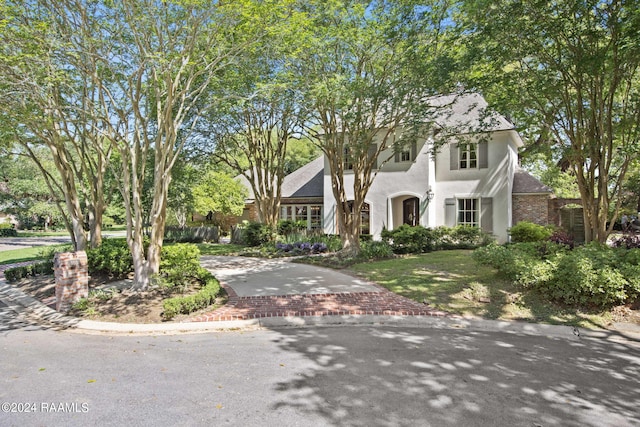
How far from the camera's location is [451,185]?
17328mm

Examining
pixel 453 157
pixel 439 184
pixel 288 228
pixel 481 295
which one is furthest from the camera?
pixel 288 228

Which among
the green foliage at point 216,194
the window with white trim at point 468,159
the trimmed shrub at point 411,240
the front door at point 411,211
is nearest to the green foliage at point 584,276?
the trimmed shrub at point 411,240

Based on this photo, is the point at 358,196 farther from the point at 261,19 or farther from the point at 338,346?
the point at 338,346

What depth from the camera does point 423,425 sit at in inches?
123

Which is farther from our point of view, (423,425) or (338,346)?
(338,346)

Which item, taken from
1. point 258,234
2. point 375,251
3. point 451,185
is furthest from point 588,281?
point 258,234

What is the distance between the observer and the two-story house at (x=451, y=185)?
16359mm

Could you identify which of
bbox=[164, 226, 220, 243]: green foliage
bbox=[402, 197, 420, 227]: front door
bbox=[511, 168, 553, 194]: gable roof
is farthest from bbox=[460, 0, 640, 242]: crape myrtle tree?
bbox=[164, 226, 220, 243]: green foliage

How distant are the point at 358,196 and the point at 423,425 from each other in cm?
1012

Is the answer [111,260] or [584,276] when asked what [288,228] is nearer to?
[111,260]

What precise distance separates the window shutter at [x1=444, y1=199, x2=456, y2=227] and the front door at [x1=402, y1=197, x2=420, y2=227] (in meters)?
1.56

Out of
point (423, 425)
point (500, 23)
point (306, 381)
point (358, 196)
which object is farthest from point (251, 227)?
point (423, 425)

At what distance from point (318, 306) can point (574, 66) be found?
8.32m

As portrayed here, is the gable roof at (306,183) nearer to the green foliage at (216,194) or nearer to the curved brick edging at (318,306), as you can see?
the green foliage at (216,194)
